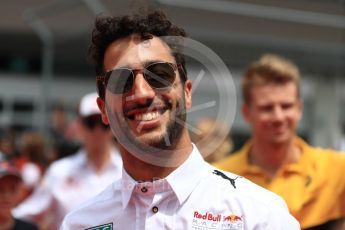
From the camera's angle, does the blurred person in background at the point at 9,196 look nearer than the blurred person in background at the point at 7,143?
Yes

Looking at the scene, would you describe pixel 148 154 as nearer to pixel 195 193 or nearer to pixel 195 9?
pixel 195 193

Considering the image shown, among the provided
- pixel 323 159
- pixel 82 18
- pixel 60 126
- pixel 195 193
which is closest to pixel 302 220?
pixel 323 159

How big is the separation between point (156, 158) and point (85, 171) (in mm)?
3651

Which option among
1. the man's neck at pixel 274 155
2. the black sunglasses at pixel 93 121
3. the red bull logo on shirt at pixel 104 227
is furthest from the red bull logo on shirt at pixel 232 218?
the black sunglasses at pixel 93 121

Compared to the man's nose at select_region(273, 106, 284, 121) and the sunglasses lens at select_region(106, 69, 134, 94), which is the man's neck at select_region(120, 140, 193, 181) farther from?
the man's nose at select_region(273, 106, 284, 121)

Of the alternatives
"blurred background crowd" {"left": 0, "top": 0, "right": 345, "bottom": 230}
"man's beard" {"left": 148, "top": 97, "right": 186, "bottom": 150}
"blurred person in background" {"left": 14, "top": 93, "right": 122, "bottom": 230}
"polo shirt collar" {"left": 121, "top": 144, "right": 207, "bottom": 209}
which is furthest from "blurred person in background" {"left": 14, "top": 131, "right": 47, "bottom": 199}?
"man's beard" {"left": 148, "top": 97, "right": 186, "bottom": 150}

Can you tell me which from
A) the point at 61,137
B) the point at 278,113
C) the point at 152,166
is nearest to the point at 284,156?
the point at 278,113

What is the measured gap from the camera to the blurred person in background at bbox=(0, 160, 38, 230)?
16.8ft

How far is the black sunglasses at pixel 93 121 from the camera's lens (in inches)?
241

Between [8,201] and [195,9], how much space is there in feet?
10.5

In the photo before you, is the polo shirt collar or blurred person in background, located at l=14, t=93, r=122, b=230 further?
blurred person in background, located at l=14, t=93, r=122, b=230

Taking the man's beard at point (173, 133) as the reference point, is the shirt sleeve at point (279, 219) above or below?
below

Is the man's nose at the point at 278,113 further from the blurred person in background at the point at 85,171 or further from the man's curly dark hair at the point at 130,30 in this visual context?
the blurred person in background at the point at 85,171

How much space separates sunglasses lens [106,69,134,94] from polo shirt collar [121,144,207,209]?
299mm
